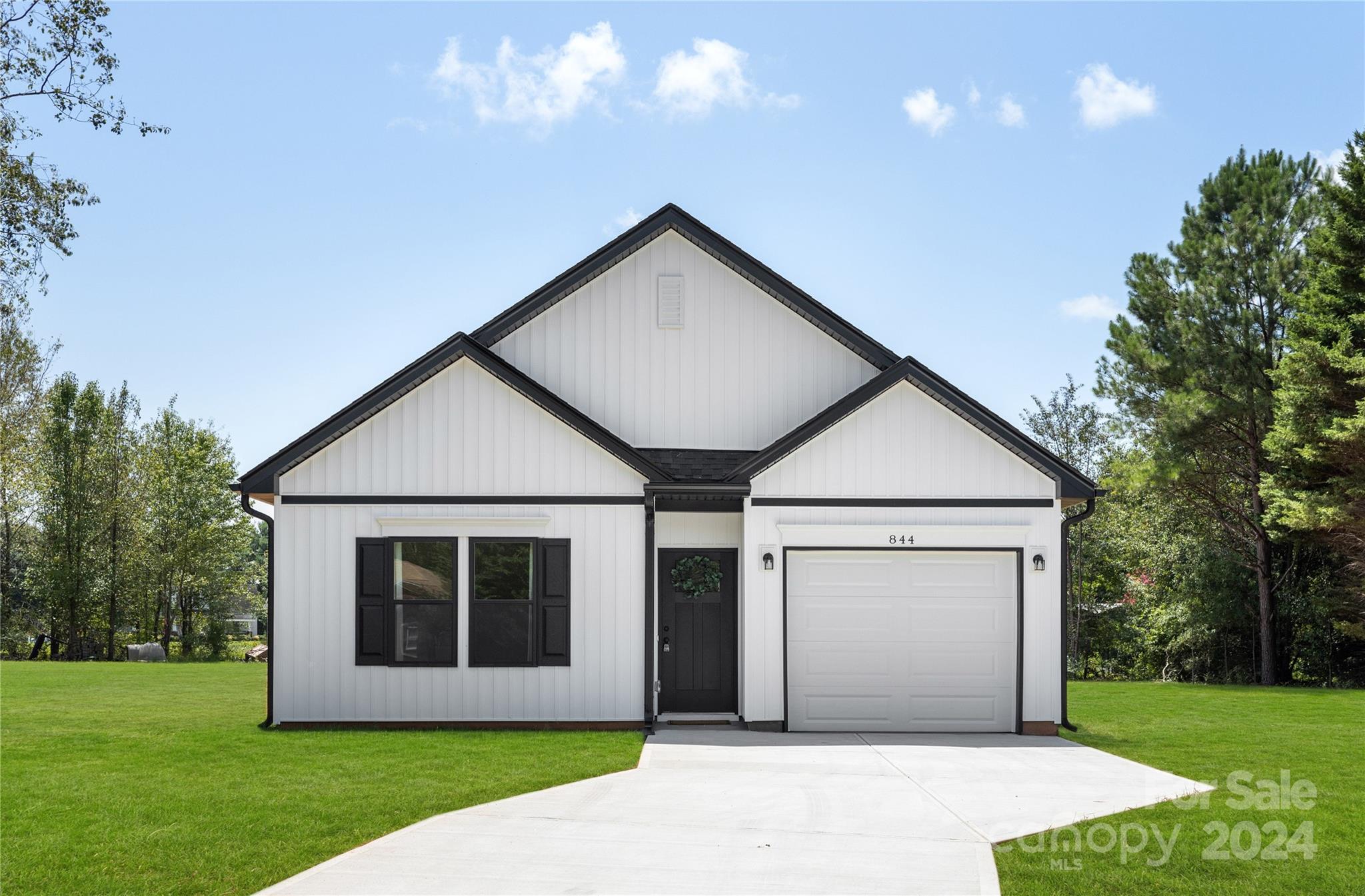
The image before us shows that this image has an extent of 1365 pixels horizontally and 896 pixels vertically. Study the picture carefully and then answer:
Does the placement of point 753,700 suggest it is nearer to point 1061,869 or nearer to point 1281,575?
point 1061,869

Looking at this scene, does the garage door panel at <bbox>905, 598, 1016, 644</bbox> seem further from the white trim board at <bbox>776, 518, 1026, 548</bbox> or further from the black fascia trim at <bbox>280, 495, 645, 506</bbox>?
the black fascia trim at <bbox>280, 495, 645, 506</bbox>

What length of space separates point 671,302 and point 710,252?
2.96 ft

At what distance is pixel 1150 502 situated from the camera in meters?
25.4

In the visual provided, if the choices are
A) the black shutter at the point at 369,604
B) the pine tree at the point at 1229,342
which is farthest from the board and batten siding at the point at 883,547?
the pine tree at the point at 1229,342

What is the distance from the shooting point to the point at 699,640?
13414 millimetres

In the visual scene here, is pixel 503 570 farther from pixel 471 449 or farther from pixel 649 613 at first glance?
pixel 649 613

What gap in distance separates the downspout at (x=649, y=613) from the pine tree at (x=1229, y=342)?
14.4 meters

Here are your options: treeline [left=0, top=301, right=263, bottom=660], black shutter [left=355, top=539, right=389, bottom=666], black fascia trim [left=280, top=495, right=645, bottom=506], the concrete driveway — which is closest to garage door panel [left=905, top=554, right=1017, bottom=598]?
the concrete driveway

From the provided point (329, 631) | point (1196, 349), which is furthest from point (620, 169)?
point (1196, 349)

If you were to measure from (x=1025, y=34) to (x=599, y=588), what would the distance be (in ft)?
29.7

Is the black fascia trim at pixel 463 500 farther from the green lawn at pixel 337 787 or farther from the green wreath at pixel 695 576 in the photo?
the green lawn at pixel 337 787

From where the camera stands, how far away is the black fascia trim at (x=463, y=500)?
12289 millimetres

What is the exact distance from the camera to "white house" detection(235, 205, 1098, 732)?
1227 cm

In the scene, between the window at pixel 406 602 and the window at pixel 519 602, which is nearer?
the window at pixel 406 602
